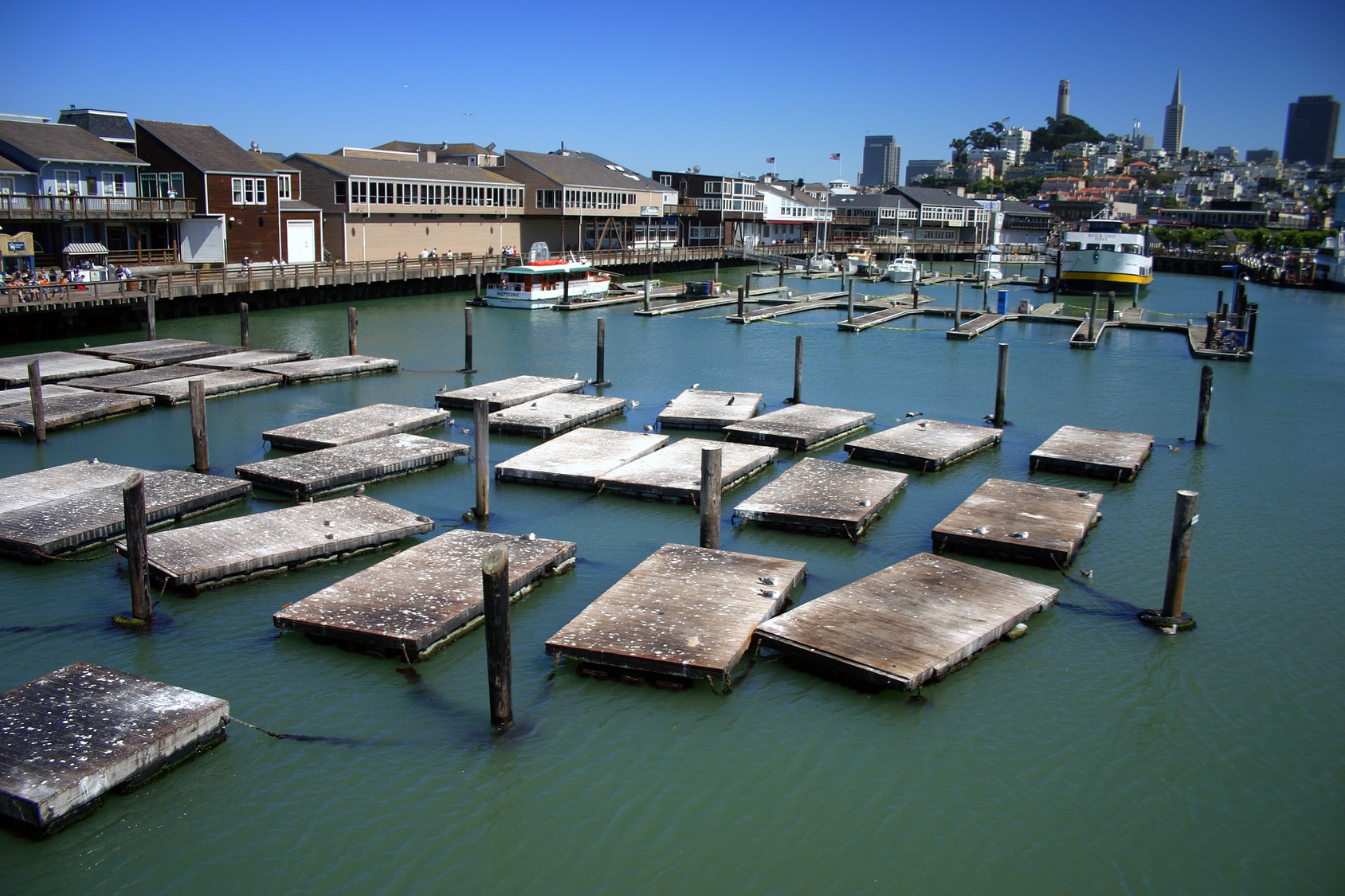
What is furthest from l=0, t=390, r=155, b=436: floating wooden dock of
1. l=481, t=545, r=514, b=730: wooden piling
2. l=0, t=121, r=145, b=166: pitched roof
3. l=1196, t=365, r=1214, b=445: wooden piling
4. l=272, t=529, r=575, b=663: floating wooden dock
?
l=1196, t=365, r=1214, b=445: wooden piling

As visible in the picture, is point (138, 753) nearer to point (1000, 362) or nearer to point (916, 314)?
point (1000, 362)

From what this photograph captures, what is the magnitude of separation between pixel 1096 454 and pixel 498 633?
1676cm

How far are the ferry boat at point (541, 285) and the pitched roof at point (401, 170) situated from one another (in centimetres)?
1010

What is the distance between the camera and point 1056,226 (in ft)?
Answer: 425

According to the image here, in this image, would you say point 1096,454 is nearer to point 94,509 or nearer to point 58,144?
point 94,509

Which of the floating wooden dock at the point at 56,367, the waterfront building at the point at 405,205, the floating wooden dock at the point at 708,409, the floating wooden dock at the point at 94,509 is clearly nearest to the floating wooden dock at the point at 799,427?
the floating wooden dock at the point at 708,409

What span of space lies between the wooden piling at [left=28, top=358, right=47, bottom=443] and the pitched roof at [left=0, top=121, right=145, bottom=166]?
27.3 metres

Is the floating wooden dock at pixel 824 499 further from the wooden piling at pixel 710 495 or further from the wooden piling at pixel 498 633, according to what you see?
the wooden piling at pixel 498 633

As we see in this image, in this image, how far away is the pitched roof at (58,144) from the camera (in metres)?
44.3

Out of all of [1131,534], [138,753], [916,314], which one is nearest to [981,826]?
[138,753]

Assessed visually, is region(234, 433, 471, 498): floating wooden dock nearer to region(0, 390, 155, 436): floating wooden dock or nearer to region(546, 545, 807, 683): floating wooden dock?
region(0, 390, 155, 436): floating wooden dock

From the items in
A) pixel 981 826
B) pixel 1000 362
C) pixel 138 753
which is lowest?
pixel 981 826

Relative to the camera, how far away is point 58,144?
152 ft

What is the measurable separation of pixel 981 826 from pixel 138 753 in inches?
330
